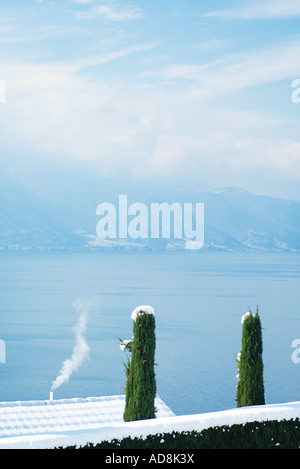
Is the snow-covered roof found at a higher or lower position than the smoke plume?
lower

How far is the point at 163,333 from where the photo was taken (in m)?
85.3

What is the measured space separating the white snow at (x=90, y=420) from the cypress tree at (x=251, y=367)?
154 centimetres

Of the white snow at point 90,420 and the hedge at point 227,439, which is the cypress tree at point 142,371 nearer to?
the white snow at point 90,420

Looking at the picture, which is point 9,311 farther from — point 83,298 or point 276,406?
point 276,406

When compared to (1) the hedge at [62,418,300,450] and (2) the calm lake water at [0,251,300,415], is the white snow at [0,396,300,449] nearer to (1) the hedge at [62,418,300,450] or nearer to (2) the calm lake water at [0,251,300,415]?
(1) the hedge at [62,418,300,450]

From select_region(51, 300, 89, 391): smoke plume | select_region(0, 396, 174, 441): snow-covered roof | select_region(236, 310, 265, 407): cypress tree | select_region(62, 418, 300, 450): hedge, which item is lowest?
select_region(62, 418, 300, 450): hedge

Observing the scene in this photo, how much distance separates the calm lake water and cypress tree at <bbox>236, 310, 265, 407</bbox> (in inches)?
1593

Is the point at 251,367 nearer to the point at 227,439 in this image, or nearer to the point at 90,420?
the point at 227,439

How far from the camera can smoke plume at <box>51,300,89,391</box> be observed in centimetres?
6516

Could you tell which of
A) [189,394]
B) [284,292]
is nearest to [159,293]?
[284,292]

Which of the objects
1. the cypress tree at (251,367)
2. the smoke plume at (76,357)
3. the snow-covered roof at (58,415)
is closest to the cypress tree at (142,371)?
the cypress tree at (251,367)

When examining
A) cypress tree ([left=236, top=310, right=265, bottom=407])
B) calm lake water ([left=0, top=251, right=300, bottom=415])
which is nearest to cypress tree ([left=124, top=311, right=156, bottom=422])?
cypress tree ([left=236, top=310, right=265, bottom=407])

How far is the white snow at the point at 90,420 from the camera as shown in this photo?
10547 millimetres
